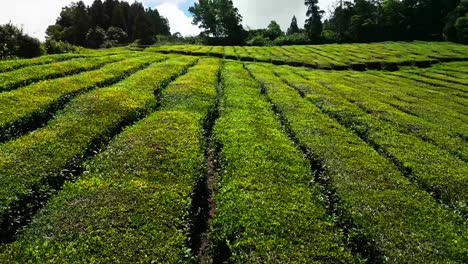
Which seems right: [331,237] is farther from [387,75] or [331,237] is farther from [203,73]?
[387,75]

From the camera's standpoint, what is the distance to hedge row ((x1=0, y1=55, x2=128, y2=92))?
26969 mm

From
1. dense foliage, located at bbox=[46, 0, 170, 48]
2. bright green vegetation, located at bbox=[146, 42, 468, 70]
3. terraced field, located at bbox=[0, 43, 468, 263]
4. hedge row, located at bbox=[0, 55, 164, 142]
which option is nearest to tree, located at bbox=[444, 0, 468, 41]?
bright green vegetation, located at bbox=[146, 42, 468, 70]

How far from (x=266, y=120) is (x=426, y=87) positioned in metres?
32.5

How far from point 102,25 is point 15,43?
66821mm

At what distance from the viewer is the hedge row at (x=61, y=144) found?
1437cm

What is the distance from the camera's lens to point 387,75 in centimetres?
5922

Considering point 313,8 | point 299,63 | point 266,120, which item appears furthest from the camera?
point 313,8

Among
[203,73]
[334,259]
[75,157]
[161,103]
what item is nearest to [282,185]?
[334,259]

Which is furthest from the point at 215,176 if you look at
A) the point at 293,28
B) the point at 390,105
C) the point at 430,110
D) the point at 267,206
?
the point at 293,28

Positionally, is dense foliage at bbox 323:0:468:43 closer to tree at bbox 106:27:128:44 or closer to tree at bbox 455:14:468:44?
tree at bbox 455:14:468:44

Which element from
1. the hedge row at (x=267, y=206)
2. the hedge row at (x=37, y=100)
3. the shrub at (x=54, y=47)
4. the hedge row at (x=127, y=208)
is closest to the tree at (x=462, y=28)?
the shrub at (x=54, y=47)

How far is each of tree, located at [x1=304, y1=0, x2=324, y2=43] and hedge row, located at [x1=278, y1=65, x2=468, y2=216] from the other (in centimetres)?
8614

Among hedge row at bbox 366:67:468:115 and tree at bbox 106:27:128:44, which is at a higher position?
Result: tree at bbox 106:27:128:44

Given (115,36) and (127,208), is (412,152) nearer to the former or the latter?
(127,208)
